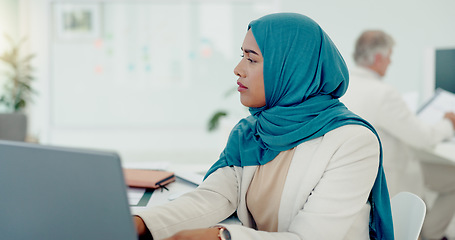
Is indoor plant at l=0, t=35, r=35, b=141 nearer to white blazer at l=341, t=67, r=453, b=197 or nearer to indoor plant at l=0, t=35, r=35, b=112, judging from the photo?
indoor plant at l=0, t=35, r=35, b=112

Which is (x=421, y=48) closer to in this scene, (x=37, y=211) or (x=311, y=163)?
(x=311, y=163)

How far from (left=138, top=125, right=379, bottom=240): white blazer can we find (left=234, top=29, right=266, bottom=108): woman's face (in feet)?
0.57

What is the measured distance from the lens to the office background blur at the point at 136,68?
4.32 meters

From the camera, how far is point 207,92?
4.39m

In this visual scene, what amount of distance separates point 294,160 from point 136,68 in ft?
11.9

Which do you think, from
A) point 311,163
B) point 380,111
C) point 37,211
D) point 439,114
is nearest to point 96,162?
point 37,211

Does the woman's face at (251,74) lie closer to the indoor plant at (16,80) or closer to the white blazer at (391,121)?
the white blazer at (391,121)

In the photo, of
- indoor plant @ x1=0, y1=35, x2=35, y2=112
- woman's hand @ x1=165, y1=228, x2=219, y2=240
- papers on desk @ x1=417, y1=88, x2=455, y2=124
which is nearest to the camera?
woman's hand @ x1=165, y1=228, x2=219, y2=240

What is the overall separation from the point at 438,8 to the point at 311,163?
351cm

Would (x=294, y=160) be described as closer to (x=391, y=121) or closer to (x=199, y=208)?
(x=199, y=208)

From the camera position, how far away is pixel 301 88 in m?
1.02

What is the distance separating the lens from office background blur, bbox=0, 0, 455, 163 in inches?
170

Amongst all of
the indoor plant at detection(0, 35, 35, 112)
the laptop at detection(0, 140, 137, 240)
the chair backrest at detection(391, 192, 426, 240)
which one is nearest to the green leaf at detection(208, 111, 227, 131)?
the indoor plant at detection(0, 35, 35, 112)

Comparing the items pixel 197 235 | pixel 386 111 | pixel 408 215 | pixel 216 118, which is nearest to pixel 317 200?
pixel 197 235
